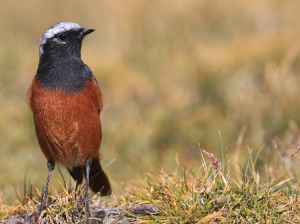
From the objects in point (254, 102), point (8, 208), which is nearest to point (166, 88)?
point (254, 102)

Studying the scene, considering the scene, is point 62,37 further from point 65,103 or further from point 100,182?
point 100,182

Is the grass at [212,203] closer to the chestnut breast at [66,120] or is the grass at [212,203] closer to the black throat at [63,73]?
the chestnut breast at [66,120]

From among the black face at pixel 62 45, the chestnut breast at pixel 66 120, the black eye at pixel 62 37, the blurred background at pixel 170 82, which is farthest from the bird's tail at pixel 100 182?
the black eye at pixel 62 37

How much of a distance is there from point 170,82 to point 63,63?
17.7ft

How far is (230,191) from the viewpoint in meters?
3.14

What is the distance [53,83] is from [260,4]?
9528 millimetres

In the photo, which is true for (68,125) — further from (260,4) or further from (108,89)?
(260,4)

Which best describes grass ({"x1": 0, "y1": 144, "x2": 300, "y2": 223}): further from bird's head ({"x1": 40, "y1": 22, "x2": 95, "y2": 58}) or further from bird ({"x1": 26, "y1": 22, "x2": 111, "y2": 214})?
bird's head ({"x1": 40, "y1": 22, "x2": 95, "y2": 58})

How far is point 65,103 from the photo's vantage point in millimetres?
3867

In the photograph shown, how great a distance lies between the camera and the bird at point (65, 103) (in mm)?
3877

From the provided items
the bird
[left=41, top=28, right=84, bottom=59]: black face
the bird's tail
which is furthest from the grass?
[left=41, top=28, right=84, bottom=59]: black face

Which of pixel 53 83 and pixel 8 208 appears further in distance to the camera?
pixel 53 83

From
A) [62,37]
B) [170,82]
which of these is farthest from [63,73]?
[170,82]

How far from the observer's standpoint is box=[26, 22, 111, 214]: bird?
3877mm
